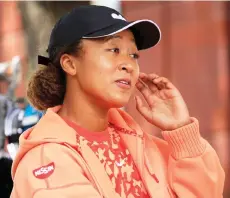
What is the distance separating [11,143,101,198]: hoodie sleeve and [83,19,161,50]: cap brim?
1.38 ft

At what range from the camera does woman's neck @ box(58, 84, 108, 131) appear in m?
1.82

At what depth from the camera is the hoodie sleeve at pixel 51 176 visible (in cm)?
151

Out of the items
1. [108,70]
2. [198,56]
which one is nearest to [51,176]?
[108,70]

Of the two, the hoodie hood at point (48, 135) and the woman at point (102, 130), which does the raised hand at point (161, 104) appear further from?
the hoodie hood at point (48, 135)

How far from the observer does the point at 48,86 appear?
1935 millimetres

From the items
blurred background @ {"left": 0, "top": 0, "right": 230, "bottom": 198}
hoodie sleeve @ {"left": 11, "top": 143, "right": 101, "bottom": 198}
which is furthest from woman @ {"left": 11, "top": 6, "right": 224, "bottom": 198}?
blurred background @ {"left": 0, "top": 0, "right": 230, "bottom": 198}

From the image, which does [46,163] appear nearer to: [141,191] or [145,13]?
[141,191]

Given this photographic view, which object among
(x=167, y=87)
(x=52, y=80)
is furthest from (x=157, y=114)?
(x=52, y=80)

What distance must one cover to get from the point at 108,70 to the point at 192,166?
472 mm

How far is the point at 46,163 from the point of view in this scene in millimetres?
1576

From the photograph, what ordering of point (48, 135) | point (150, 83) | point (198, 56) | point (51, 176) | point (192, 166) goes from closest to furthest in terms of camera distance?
1. point (51, 176)
2. point (48, 135)
3. point (192, 166)
4. point (150, 83)
5. point (198, 56)

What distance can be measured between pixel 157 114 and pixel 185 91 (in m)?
1.82

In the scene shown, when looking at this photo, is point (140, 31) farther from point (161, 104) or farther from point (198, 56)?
point (198, 56)

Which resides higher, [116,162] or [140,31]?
[140,31]
